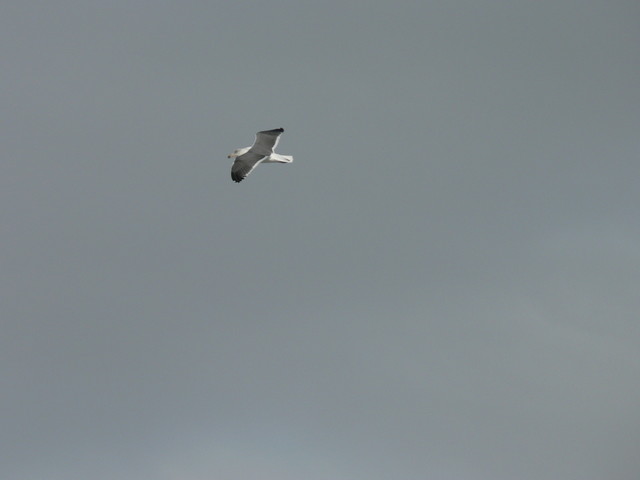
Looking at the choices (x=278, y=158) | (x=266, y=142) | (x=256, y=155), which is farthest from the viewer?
(x=278, y=158)

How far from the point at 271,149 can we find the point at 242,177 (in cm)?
327

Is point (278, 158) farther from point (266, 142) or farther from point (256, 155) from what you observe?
point (266, 142)

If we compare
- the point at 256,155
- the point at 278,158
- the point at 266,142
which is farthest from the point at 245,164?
the point at 278,158

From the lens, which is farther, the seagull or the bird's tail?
the bird's tail

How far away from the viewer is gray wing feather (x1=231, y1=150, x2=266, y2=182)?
18950 centimetres

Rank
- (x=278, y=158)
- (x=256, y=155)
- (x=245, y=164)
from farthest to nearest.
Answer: (x=278, y=158), (x=256, y=155), (x=245, y=164)

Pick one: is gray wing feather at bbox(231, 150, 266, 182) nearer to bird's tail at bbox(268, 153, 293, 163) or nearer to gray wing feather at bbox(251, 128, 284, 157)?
gray wing feather at bbox(251, 128, 284, 157)

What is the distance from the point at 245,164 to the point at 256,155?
1.11 meters

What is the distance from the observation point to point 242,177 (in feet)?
620

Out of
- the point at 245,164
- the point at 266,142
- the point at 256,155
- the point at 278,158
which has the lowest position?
the point at 245,164

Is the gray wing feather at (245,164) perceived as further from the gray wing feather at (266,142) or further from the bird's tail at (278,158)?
the bird's tail at (278,158)

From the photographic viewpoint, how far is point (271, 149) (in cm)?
19038

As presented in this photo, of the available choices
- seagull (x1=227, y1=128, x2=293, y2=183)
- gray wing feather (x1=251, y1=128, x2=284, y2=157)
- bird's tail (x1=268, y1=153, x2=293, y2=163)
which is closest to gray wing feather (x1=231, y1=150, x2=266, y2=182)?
seagull (x1=227, y1=128, x2=293, y2=183)

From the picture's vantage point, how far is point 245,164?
190 meters
